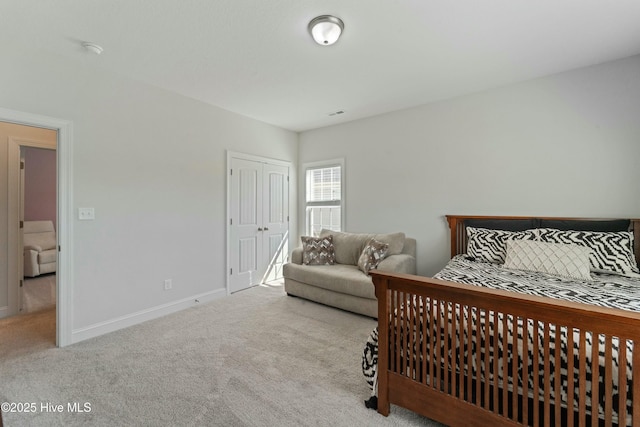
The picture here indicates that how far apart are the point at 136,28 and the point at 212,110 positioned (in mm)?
1595

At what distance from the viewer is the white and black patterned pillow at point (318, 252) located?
12.6 ft

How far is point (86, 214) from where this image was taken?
2613mm

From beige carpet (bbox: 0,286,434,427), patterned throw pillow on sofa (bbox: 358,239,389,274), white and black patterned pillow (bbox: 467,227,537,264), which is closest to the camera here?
beige carpet (bbox: 0,286,434,427)

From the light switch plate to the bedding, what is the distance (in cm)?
279

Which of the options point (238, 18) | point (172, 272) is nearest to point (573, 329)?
point (238, 18)

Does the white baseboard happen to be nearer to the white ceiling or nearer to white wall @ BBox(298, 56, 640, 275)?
white wall @ BBox(298, 56, 640, 275)

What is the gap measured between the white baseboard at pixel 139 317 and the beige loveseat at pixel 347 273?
108 centimetres

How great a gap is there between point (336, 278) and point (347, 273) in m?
0.17

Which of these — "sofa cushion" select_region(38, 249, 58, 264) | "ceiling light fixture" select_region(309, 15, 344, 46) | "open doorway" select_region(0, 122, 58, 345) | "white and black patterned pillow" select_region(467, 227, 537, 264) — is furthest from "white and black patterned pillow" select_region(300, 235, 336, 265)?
"sofa cushion" select_region(38, 249, 58, 264)

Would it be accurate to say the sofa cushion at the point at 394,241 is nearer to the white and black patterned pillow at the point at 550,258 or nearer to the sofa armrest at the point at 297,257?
the sofa armrest at the point at 297,257

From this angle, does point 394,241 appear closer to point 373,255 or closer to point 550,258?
point 373,255

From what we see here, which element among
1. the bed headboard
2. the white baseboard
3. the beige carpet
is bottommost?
the beige carpet

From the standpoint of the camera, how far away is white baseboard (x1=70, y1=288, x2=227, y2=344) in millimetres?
2576

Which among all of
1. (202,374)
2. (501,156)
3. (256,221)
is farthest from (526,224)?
(256,221)
